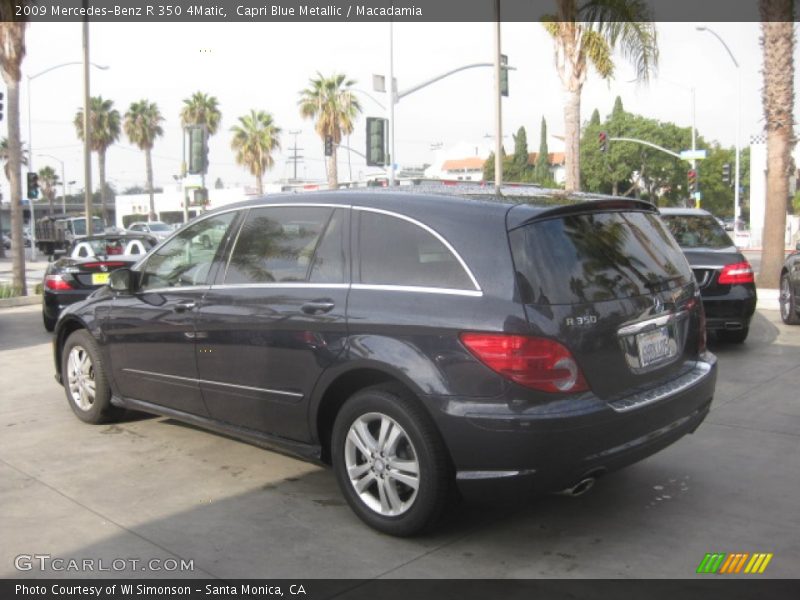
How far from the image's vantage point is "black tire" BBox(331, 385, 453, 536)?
3.79 meters

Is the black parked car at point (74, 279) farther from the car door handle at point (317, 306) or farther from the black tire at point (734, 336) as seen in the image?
the black tire at point (734, 336)

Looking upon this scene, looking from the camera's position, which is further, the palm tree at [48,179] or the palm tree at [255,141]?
the palm tree at [48,179]

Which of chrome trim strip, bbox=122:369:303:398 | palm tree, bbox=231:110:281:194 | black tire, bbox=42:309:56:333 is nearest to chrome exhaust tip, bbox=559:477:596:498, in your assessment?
chrome trim strip, bbox=122:369:303:398

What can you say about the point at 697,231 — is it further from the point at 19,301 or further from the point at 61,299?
the point at 19,301

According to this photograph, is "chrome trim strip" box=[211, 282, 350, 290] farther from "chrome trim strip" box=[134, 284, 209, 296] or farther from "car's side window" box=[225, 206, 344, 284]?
"chrome trim strip" box=[134, 284, 209, 296]

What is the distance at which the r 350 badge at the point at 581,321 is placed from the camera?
3664mm

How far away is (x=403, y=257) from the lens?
4121mm

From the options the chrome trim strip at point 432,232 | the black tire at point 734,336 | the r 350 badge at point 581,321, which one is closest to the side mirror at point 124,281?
the chrome trim strip at point 432,232

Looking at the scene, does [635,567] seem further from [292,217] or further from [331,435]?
[292,217]

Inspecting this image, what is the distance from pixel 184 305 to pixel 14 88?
14955 millimetres

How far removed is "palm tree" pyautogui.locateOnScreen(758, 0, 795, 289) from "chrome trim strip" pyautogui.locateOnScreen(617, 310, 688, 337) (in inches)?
469

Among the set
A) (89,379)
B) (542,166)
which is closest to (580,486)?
(89,379)

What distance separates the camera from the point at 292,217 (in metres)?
4.73

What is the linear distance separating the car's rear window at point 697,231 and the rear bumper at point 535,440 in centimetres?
609
